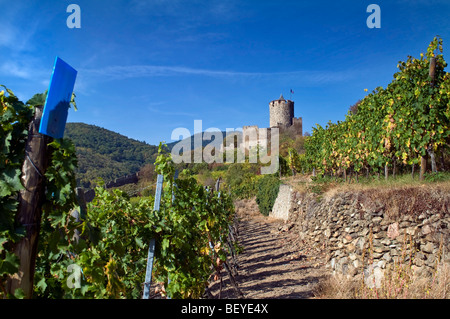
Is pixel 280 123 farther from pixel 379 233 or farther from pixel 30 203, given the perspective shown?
pixel 30 203

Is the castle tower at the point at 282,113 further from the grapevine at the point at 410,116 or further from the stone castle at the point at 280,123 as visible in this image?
the grapevine at the point at 410,116

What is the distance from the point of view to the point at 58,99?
5.55 feet

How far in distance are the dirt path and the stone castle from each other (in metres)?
41.3

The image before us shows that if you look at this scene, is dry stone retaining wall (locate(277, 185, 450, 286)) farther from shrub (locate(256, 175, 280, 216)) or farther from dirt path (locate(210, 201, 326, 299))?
shrub (locate(256, 175, 280, 216))

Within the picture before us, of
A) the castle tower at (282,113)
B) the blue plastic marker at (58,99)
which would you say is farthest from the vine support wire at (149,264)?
the castle tower at (282,113)

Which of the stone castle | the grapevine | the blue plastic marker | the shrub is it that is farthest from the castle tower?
the blue plastic marker

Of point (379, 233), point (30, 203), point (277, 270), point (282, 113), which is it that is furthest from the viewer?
point (282, 113)
